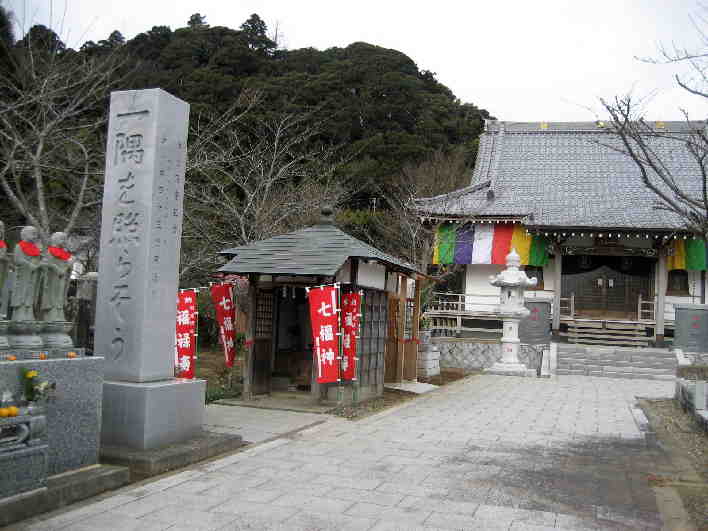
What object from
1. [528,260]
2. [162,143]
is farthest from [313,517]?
[528,260]

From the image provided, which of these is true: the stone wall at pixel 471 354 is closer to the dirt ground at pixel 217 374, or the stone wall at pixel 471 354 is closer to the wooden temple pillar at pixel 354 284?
the dirt ground at pixel 217 374

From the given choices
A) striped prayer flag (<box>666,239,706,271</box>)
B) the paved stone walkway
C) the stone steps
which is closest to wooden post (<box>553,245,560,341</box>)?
the stone steps

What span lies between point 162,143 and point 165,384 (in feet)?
8.03

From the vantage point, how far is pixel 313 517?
4.76 metres

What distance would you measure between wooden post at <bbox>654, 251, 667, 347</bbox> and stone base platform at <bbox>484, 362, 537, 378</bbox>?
22.5 feet

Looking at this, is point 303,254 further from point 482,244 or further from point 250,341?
point 482,244

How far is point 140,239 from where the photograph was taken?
20.8 ft

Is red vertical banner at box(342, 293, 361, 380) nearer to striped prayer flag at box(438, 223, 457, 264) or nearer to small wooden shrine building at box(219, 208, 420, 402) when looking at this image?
small wooden shrine building at box(219, 208, 420, 402)

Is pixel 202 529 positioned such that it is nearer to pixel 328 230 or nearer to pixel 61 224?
pixel 328 230

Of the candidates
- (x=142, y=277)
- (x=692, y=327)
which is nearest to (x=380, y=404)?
(x=142, y=277)

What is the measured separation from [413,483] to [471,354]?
1406 cm

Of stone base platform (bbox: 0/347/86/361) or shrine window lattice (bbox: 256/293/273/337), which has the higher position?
shrine window lattice (bbox: 256/293/273/337)

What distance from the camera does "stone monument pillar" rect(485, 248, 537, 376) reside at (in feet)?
57.9

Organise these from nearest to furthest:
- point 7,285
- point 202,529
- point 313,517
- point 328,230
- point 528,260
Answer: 1. point 202,529
2. point 313,517
3. point 7,285
4. point 328,230
5. point 528,260
